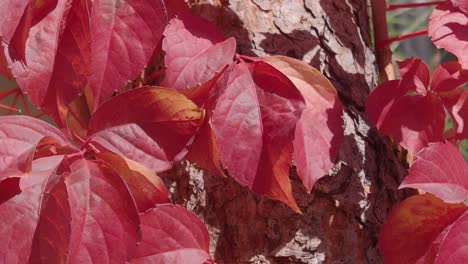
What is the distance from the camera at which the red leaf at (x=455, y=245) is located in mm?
620

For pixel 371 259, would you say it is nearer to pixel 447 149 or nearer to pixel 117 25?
pixel 447 149

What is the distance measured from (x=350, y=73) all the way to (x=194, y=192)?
0.73ft

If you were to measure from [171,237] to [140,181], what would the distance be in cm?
6

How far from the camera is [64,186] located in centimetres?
54

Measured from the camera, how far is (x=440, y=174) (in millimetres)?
657

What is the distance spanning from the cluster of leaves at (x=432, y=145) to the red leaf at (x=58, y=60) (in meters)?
0.29

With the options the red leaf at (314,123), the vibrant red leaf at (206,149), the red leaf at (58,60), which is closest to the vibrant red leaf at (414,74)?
the red leaf at (314,123)

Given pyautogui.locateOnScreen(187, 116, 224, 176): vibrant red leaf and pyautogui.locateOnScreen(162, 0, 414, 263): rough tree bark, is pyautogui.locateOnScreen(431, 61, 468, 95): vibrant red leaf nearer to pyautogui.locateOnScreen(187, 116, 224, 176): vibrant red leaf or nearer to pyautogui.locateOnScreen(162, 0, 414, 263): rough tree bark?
pyautogui.locateOnScreen(162, 0, 414, 263): rough tree bark

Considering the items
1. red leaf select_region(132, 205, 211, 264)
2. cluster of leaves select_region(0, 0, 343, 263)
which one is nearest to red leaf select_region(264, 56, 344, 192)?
cluster of leaves select_region(0, 0, 343, 263)

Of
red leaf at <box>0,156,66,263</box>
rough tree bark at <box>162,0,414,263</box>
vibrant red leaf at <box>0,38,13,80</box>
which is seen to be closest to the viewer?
red leaf at <box>0,156,66,263</box>

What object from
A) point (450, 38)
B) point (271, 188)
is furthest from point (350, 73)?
point (271, 188)

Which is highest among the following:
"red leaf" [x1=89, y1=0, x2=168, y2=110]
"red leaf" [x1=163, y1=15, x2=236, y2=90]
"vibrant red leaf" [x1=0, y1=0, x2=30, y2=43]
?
"vibrant red leaf" [x1=0, y1=0, x2=30, y2=43]

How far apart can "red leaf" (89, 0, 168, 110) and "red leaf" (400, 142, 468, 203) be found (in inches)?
9.8

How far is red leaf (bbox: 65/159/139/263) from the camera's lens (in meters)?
0.54
